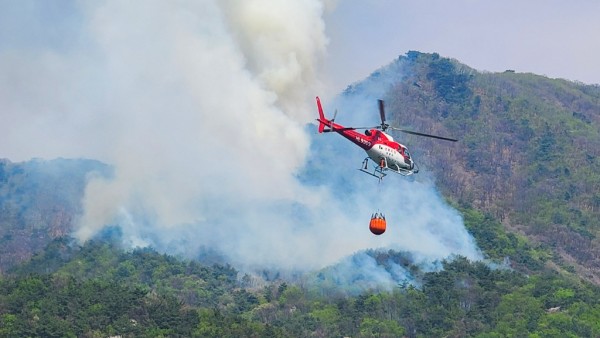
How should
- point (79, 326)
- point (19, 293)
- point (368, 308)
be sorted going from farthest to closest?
1. point (368, 308)
2. point (19, 293)
3. point (79, 326)

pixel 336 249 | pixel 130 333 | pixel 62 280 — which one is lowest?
pixel 130 333

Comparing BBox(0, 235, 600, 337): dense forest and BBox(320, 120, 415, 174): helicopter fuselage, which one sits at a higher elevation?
BBox(0, 235, 600, 337): dense forest

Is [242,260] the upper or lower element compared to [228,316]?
A: upper

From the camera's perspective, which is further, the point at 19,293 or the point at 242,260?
the point at 242,260

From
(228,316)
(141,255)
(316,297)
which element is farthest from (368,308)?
(141,255)

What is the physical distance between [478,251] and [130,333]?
7598 cm

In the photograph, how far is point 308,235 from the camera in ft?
604

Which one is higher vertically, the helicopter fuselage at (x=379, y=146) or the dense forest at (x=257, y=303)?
the dense forest at (x=257, y=303)

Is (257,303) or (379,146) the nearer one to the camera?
(379,146)

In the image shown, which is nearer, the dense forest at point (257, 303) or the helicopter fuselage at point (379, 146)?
the helicopter fuselage at point (379, 146)

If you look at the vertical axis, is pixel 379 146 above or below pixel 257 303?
below

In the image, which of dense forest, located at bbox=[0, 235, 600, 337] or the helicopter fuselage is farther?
dense forest, located at bbox=[0, 235, 600, 337]

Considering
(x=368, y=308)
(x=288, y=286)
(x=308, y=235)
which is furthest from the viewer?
(x=308, y=235)

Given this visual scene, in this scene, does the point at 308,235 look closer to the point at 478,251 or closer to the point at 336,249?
the point at 336,249
